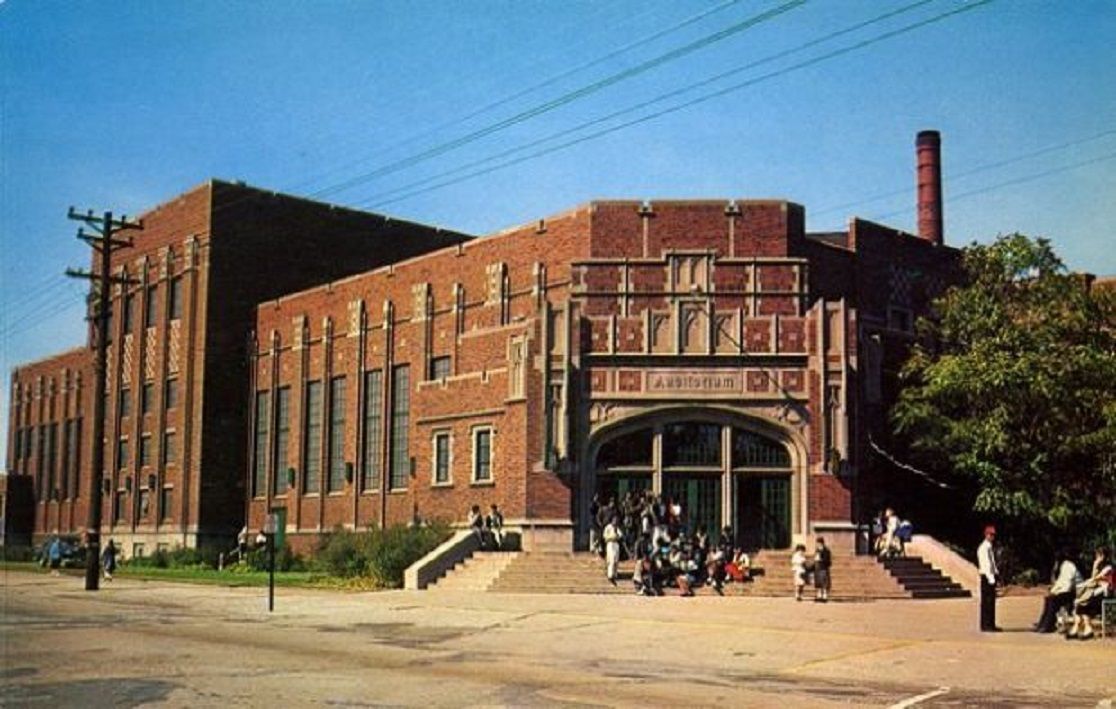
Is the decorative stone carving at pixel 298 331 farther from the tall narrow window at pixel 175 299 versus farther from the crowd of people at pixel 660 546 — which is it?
the crowd of people at pixel 660 546

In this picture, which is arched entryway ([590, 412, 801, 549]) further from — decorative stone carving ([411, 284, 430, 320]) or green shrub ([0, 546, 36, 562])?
green shrub ([0, 546, 36, 562])

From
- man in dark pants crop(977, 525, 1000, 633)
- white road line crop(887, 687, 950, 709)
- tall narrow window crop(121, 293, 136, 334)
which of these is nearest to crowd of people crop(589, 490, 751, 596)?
man in dark pants crop(977, 525, 1000, 633)

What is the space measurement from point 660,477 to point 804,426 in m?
4.58

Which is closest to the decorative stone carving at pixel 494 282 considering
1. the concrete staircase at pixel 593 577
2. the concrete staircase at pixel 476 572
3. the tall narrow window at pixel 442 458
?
the tall narrow window at pixel 442 458

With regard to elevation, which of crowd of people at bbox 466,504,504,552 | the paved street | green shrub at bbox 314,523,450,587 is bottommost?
the paved street

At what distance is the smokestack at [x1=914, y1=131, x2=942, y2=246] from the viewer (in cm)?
5559

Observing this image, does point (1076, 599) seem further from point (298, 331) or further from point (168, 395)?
point (168, 395)

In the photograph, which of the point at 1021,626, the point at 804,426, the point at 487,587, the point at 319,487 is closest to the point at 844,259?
the point at 804,426

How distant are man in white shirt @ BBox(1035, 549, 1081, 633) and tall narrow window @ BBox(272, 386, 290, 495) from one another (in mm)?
42894

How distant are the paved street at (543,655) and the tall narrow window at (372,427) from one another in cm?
2242

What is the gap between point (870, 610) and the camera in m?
29.3

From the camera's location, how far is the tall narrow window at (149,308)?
6812 centimetres

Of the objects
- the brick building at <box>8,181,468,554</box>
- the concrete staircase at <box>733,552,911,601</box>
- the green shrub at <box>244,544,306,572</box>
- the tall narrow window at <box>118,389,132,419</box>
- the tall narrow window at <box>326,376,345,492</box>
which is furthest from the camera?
the tall narrow window at <box>118,389,132,419</box>

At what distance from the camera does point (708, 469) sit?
38.8 meters
